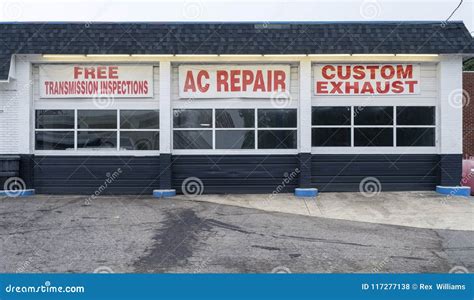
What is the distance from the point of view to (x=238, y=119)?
13289mm

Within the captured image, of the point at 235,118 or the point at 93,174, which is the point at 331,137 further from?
the point at 93,174

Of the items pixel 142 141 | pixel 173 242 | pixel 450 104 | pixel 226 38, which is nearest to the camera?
pixel 173 242

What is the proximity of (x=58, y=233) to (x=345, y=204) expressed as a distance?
673 centimetres

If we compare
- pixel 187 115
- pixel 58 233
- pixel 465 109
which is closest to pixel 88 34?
pixel 187 115

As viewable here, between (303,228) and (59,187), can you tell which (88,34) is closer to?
(59,187)

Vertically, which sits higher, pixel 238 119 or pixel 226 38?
pixel 226 38

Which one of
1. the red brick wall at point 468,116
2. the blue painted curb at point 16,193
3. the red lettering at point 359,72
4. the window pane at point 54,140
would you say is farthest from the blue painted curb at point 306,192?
the red brick wall at point 468,116

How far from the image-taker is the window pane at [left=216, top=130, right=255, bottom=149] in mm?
13297

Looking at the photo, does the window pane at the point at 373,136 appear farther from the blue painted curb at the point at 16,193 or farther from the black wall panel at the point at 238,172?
the blue painted curb at the point at 16,193

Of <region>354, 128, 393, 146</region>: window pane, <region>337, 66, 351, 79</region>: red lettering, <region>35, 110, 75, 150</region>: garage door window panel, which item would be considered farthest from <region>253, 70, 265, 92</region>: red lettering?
<region>35, 110, 75, 150</region>: garage door window panel

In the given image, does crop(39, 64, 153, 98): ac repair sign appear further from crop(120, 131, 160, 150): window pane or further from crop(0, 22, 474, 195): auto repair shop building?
crop(120, 131, 160, 150): window pane

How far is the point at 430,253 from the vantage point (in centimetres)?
769

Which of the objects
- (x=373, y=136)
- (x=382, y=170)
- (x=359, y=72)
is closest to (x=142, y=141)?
(x=359, y=72)

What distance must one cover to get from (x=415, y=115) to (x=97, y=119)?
8841 mm
